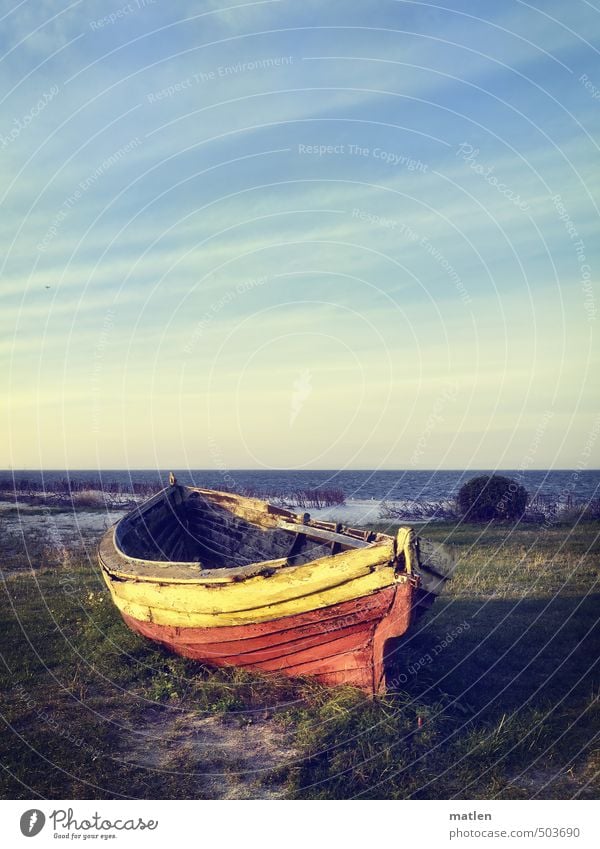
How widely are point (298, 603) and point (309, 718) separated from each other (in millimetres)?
1167

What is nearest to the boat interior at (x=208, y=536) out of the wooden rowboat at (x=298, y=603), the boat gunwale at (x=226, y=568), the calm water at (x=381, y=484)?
the boat gunwale at (x=226, y=568)

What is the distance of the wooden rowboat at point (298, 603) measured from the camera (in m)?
5.93

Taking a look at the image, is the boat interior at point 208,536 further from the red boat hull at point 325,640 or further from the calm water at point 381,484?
the calm water at point 381,484

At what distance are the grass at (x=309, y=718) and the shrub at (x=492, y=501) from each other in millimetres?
10503

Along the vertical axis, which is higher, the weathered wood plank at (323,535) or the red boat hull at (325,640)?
the weathered wood plank at (323,535)

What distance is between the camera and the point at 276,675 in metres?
6.99

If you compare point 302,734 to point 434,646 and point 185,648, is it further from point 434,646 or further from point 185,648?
point 434,646

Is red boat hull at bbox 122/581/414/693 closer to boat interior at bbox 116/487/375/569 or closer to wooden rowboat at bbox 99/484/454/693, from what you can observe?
wooden rowboat at bbox 99/484/454/693

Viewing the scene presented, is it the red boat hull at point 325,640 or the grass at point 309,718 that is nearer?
the grass at point 309,718

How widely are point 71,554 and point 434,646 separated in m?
10.4
